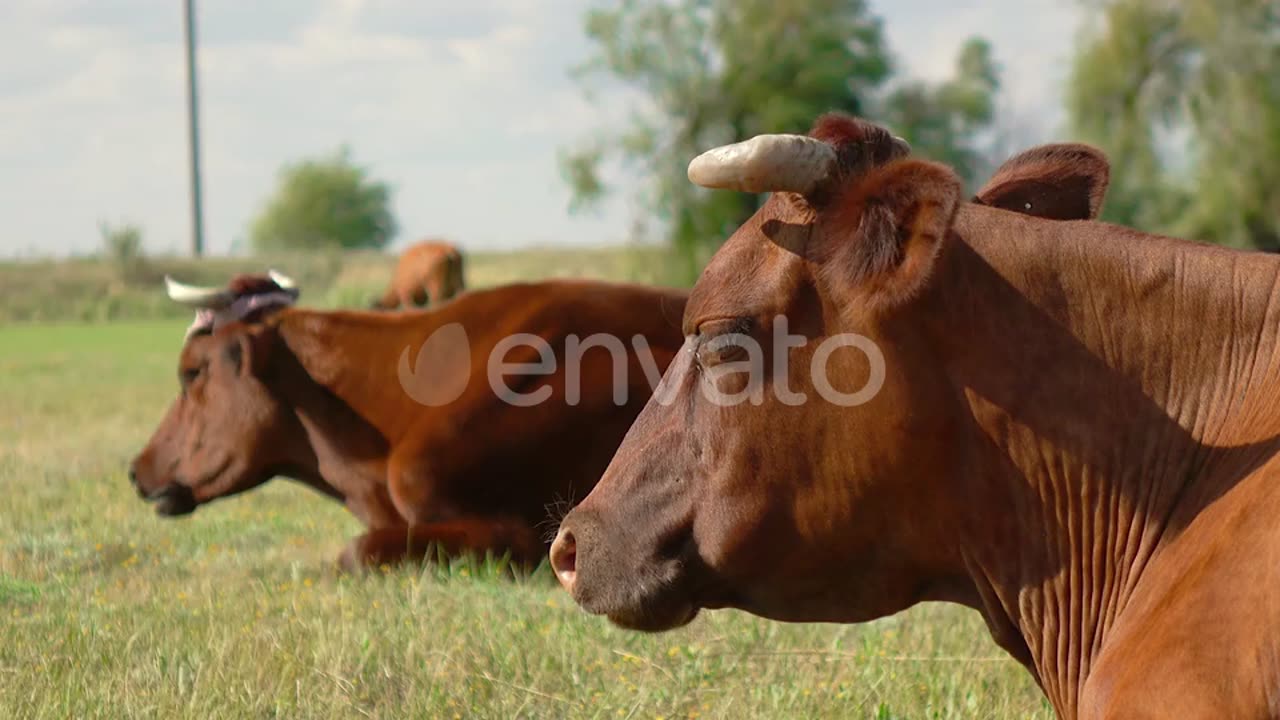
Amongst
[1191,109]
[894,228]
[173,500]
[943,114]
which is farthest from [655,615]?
[943,114]

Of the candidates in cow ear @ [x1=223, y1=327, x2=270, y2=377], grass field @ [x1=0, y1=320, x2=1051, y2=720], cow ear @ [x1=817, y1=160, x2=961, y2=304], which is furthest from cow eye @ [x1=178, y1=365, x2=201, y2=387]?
cow ear @ [x1=817, y1=160, x2=961, y2=304]

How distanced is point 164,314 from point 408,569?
38.0 metres

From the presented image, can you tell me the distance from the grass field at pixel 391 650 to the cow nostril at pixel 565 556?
4.05 ft

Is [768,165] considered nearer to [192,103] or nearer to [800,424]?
[800,424]

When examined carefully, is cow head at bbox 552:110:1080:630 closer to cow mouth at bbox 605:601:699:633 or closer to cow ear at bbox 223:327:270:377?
cow mouth at bbox 605:601:699:633

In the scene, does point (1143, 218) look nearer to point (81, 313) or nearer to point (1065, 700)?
point (81, 313)

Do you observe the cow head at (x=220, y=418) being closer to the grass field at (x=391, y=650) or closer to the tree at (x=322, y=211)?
the grass field at (x=391, y=650)

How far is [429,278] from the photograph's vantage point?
17.3 m

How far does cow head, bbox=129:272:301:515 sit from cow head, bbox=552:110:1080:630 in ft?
15.8

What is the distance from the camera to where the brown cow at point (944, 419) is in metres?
3.06

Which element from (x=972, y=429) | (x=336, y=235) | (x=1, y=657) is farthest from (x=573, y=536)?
(x=336, y=235)

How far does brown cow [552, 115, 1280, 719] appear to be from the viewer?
306 cm

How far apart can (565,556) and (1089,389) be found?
122cm

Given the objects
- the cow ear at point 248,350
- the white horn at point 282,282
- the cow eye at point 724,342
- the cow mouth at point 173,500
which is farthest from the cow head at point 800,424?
the white horn at point 282,282
